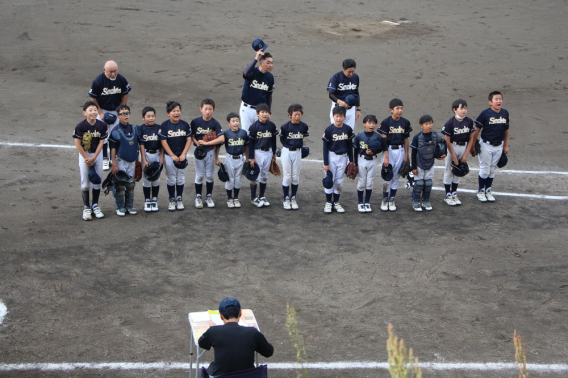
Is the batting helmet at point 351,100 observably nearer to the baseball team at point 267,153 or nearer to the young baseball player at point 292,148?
the baseball team at point 267,153

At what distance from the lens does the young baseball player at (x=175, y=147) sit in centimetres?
890

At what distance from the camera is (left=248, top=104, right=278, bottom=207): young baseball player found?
9.17 m

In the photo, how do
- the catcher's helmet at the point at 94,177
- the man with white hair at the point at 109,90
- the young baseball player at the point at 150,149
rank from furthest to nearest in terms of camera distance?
the man with white hair at the point at 109,90 < the young baseball player at the point at 150,149 < the catcher's helmet at the point at 94,177

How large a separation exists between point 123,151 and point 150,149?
0.43 metres

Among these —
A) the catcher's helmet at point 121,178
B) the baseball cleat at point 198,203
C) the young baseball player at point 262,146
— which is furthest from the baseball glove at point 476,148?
the catcher's helmet at point 121,178

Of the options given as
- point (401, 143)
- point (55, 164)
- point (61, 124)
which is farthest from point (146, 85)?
point (401, 143)

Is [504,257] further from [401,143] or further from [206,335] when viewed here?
[206,335]

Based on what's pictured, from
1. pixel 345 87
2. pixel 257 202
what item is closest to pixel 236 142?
pixel 257 202

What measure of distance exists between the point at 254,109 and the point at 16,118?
17.4 ft

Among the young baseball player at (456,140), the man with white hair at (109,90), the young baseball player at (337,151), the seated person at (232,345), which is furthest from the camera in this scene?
the man with white hair at (109,90)

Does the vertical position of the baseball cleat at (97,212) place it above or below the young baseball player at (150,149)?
below

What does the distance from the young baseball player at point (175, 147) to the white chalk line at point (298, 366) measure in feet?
12.0

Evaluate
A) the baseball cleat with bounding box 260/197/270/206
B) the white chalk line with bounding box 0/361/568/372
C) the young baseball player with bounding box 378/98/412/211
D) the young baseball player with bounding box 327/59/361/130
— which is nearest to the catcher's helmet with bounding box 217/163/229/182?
the baseball cleat with bounding box 260/197/270/206

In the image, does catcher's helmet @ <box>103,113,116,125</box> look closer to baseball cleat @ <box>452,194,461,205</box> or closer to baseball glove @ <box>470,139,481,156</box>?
baseball cleat @ <box>452,194,461,205</box>
